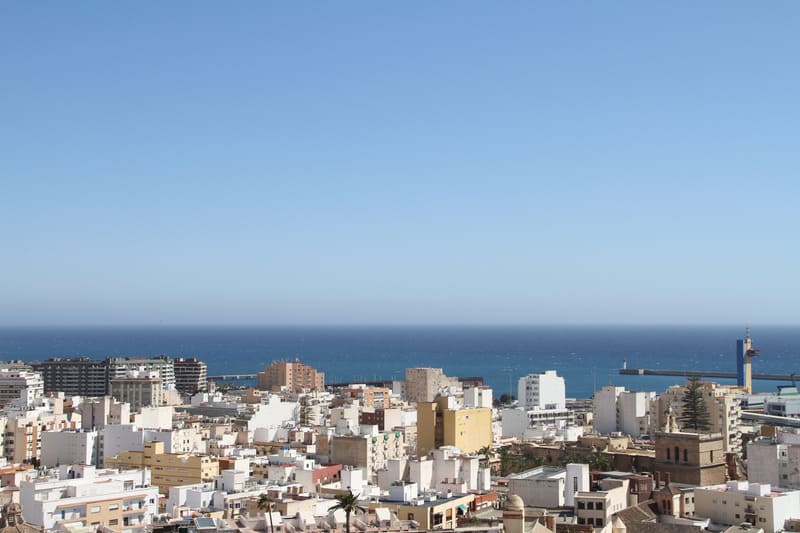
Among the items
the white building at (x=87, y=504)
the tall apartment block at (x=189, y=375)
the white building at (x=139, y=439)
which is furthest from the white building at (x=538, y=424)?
the tall apartment block at (x=189, y=375)

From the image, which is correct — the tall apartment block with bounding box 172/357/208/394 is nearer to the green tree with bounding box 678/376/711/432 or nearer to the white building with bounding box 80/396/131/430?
the white building with bounding box 80/396/131/430

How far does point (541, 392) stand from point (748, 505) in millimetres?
40406

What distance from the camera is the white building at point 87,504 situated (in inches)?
1129

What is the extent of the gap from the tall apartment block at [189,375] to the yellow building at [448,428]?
57156mm

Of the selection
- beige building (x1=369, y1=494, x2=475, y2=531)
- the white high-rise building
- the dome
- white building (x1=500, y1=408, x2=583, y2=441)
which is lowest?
beige building (x1=369, y1=494, x2=475, y2=531)

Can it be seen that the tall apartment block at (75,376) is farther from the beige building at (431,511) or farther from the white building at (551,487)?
the beige building at (431,511)

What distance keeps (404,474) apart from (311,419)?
80.8 ft

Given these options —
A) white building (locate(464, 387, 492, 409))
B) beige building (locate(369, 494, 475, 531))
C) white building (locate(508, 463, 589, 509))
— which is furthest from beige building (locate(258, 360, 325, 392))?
beige building (locate(369, 494, 475, 531))

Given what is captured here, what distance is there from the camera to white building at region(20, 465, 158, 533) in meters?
28.7

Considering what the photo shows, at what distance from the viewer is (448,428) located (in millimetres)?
45312

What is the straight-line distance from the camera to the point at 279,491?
3284 cm

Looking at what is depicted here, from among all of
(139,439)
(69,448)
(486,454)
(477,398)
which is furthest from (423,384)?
(69,448)

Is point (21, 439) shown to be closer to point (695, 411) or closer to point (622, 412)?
point (622, 412)

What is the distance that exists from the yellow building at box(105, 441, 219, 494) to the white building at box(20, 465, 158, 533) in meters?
6.82
